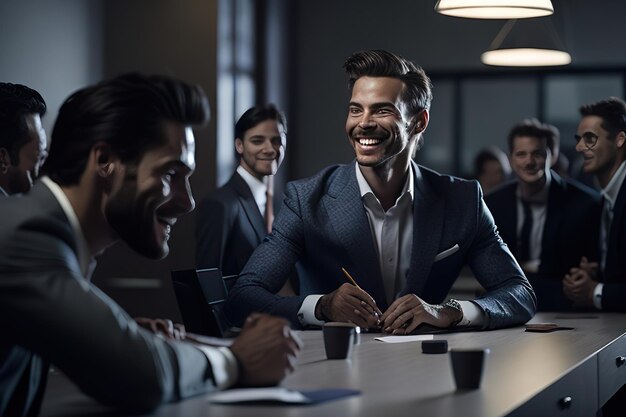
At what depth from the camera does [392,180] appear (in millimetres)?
3477

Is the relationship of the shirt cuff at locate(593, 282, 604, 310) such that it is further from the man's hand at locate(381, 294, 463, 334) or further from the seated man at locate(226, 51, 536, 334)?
the man's hand at locate(381, 294, 463, 334)

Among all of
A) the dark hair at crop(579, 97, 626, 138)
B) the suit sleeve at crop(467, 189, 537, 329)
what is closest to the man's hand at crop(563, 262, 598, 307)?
the suit sleeve at crop(467, 189, 537, 329)

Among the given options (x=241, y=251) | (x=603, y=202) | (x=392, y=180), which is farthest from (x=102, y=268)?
(x=392, y=180)

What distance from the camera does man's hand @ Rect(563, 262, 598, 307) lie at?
13.9 ft

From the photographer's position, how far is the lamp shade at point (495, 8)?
162 inches

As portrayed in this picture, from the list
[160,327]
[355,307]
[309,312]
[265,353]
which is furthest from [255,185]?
[265,353]

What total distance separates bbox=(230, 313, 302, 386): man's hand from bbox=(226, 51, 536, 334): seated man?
128 cm

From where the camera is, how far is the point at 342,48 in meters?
Answer: 10.8

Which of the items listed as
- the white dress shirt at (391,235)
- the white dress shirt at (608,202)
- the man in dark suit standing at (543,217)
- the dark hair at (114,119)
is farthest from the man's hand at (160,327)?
the white dress shirt at (608,202)

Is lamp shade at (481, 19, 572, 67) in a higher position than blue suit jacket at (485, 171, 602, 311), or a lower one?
Result: higher

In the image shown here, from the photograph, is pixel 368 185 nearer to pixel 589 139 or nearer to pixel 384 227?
pixel 384 227

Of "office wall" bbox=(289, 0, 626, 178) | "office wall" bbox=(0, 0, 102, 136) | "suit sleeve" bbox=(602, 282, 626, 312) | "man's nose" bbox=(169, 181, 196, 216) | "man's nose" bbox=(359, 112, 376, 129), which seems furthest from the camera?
"office wall" bbox=(289, 0, 626, 178)

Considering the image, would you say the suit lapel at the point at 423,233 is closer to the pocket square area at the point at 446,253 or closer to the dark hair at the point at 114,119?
the pocket square area at the point at 446,253

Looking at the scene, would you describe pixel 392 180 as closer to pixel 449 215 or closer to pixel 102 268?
pixel 449 215
